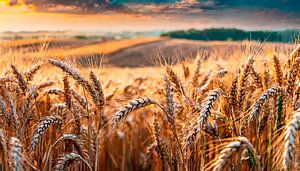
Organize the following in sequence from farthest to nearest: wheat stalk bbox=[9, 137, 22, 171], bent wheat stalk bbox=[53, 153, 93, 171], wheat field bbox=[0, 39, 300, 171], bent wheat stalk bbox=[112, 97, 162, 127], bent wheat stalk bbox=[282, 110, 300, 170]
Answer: bent wheat stalk bbox=[53, 153, 93, 171]
wheat field bbox=[0, 39, 300, 171]
bent wheat stalk bbox=[112, 97, 162, 127]
wheat stalk bbox=[9, 137, 22, 171]
bent wheat stalk bbox=[282, 110, 300, 170]

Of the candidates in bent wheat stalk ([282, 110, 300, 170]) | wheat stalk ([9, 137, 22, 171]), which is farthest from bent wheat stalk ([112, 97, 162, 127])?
bent wheat stalk ([282, 110, 300, 170])

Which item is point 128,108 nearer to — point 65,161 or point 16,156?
point 65,161

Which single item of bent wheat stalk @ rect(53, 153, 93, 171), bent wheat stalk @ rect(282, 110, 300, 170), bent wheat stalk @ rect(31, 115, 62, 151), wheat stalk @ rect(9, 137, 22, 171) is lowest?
bent wheat stalk @ rect(53, 153, 93, 171)

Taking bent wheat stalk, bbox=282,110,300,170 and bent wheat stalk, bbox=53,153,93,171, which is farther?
bent wheat stalk, bbox=53,153,93,171

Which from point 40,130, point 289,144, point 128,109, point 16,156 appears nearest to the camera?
point 289,144

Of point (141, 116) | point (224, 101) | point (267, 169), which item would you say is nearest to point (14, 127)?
point (224, 101)

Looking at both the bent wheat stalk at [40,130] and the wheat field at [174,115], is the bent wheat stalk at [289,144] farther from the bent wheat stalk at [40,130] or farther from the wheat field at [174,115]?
the bent wheat stalk at [40,130]

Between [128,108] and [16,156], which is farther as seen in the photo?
[128,108]

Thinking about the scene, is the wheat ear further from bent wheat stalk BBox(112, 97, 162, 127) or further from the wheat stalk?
the wheat stalk

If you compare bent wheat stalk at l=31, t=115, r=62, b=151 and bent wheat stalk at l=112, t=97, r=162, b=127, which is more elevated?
bent wheat stalk at l=112, t=97, r=162, b=127

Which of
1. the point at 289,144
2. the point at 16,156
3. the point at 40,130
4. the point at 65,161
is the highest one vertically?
the point at 289,144

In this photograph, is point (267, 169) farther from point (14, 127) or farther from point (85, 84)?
point (14, 127)

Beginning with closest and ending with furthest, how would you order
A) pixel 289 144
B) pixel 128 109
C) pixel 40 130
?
pixel 289 144, pixel 128 109, pixel 40 130

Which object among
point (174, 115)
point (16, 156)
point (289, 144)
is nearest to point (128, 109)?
point (174, 115)
